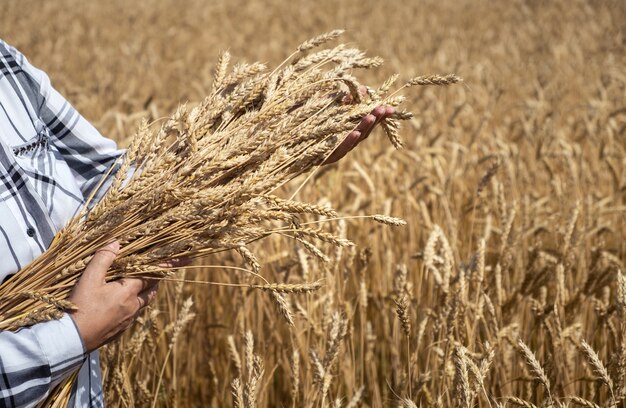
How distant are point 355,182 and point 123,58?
4141mm

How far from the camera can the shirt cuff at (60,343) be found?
1.10 metres

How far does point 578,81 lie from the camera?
5742mm

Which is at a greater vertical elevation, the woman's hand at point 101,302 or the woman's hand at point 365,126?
the woman's hand at point 365,126

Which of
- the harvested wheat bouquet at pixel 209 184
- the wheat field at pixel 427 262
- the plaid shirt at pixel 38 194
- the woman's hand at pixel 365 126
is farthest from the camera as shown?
the wheat field at pixel 427 262

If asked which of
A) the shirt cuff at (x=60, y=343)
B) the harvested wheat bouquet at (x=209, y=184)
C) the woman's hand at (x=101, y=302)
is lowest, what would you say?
the shirt cuff at (x=60, y=343)

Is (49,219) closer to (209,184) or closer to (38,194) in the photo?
(38,194)

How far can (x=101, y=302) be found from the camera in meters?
1.16

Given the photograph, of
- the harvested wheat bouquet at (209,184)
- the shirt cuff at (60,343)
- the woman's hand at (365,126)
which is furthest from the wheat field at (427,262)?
the woman's hand at (365,126)

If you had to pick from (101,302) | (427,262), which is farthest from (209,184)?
(427,262)

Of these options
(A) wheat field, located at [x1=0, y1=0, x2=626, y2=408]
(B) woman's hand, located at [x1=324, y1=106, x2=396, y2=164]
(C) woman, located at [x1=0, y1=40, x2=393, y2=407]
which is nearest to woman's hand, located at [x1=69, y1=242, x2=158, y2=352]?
(C) woman, located at [x1=0, y1=40, x2=393, y2=407]

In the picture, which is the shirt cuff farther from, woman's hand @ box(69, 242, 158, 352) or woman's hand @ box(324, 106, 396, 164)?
woman's hand @ box(324, 106, 396, 164)

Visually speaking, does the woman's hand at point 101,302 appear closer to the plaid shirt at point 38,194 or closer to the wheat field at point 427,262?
the plaid shirt at point 38,194

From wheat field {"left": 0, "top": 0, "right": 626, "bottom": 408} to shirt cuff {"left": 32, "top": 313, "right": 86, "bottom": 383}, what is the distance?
227 millimetres

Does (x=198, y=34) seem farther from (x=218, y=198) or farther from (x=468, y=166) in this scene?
(x=218, y=198)
